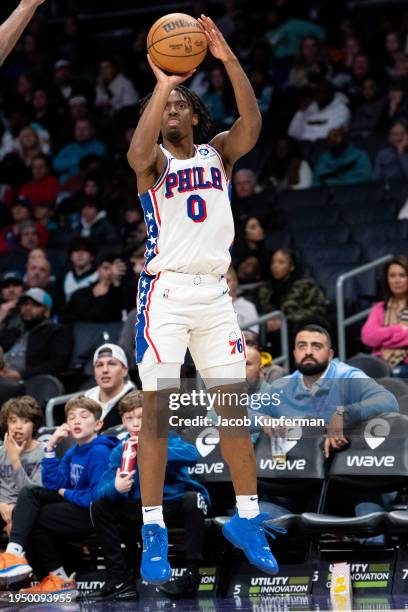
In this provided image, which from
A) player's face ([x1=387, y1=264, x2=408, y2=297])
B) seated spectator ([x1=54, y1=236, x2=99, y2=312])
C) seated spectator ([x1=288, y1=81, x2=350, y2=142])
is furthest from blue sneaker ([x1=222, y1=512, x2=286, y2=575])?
seated spectator ([x1=288, y1=81, x2=350, y2=142])

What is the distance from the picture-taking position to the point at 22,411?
923cm

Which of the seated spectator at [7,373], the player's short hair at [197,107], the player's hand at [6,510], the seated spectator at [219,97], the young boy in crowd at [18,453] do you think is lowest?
the player's hand at [6,510]

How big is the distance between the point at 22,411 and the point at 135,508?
1315 mm

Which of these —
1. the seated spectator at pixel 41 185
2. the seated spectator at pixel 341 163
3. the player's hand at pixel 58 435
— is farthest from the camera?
the seated spectator at pixel 41 185

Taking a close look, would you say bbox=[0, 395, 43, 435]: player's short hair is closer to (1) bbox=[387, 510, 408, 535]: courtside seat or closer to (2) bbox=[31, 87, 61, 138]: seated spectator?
(1) bbox=[387, 510, 408, 535]: courtside seat

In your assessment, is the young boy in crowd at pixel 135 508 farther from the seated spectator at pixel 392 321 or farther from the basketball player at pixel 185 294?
the seated spectator at pixel 392 321

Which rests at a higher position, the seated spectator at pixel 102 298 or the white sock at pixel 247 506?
the seated spectator at pixel 102 298

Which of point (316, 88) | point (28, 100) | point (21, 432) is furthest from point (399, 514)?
point (28, 100)

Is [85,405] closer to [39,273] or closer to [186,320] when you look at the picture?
[186,320]

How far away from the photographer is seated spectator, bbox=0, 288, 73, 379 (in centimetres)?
1165

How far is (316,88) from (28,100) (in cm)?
449

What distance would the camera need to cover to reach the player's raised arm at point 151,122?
6.32 metres

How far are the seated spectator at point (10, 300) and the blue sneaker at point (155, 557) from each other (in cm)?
587

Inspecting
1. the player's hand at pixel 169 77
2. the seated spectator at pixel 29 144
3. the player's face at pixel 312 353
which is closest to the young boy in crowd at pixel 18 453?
the player's face at pixel 312 353
